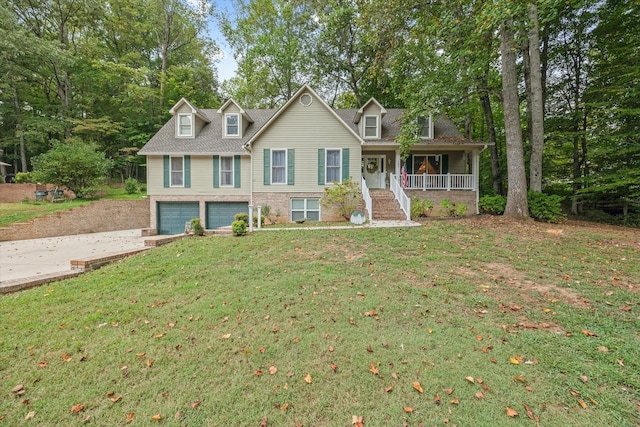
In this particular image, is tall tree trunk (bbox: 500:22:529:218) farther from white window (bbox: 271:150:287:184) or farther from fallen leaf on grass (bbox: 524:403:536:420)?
fallen leaf on grass (bbox: 524:403:536:420)

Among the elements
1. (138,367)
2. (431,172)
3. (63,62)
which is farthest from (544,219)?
(63,62)

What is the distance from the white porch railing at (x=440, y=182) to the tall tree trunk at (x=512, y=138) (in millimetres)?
3103

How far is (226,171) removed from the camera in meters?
14.9

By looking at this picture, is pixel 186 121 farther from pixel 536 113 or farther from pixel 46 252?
pixel 536 113

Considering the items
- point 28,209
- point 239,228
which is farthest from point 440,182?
point 28,209

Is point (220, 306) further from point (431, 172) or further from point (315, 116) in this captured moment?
point (431, 172)

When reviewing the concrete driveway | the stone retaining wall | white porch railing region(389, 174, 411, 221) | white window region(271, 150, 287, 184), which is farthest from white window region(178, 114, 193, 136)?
white porch railing region(389, 174, 411, 221)

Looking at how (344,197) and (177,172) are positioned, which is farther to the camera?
(177,172)

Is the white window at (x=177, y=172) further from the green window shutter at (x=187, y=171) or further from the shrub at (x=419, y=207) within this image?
the shrub at (x=419, y=207)

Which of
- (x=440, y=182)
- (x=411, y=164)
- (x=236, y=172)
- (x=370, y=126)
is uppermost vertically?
(x=370, y=126)

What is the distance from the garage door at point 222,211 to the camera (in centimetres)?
1500

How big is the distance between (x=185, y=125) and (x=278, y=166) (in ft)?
20.7

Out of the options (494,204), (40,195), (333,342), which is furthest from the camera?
(40,195)

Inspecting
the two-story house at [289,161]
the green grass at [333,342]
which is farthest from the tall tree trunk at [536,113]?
the green grass at [333,342]
